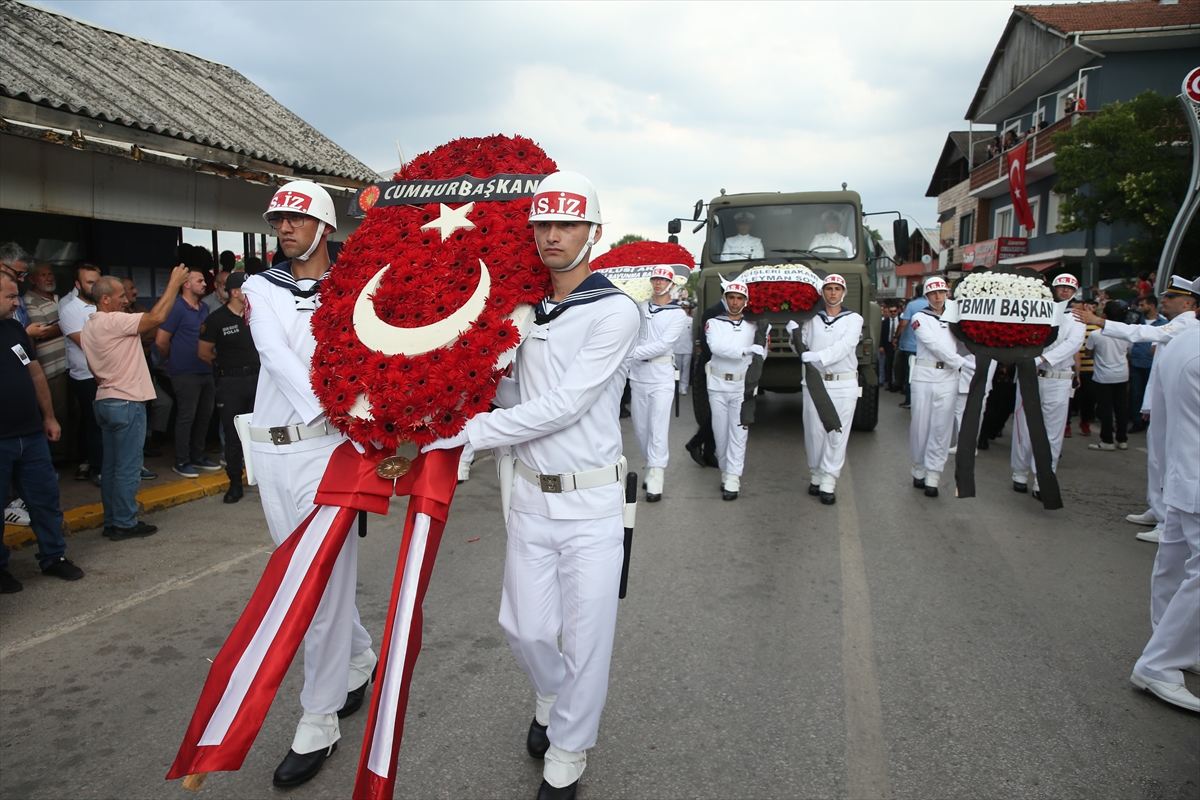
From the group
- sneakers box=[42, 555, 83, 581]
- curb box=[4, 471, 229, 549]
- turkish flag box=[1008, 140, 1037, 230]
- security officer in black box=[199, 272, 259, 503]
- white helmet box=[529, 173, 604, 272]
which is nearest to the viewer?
white helmet box=[529, 173, 604, 272]

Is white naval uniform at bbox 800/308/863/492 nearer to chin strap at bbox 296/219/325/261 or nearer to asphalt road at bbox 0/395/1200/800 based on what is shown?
asphalt road at bbox 0/395/1200/800

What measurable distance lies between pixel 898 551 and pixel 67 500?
689 cm

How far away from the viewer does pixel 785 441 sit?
11.0 meters

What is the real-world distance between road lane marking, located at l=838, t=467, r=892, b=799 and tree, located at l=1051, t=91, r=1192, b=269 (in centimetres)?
1636

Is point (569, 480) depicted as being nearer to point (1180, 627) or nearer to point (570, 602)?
point (570, 602)

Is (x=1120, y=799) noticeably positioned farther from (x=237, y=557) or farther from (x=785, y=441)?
→ (x=785, y=441)

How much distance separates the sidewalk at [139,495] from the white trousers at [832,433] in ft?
18.8

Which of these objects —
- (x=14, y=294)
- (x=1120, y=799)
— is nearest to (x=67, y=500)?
(x=14, y=294)

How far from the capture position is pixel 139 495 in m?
7.06

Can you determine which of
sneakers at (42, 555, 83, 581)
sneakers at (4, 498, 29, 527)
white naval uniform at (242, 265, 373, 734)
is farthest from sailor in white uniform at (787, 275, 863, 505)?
sneakers at (4, 498, 29, 527)

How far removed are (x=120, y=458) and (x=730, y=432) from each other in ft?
17.2

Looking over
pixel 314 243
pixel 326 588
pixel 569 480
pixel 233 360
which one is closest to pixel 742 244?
pixel 233 360

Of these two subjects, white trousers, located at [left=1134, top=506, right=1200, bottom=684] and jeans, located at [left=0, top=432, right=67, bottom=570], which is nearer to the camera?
white trousers, located at [left=1134, top=506, right=1200, bottom=684]

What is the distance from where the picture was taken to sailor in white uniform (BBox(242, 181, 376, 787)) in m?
3.18
